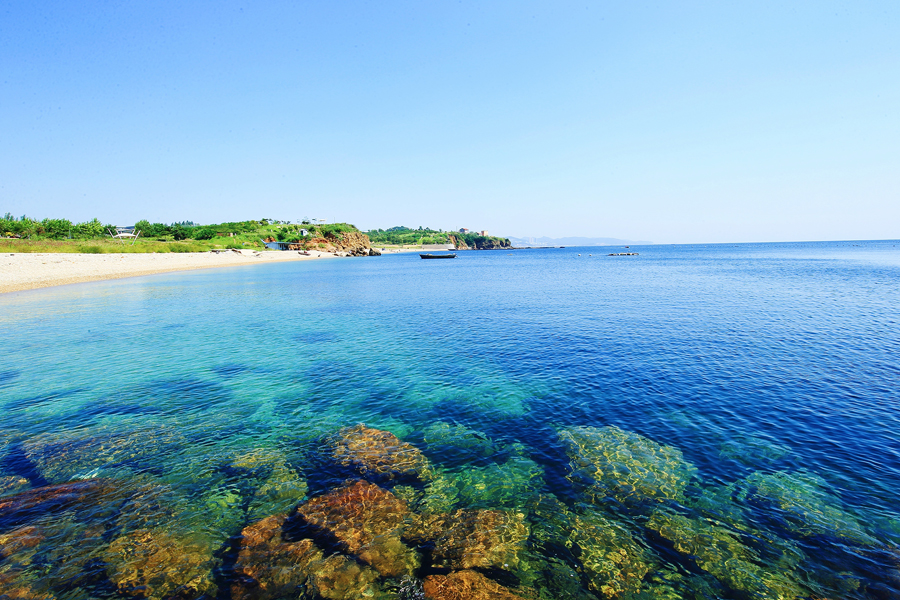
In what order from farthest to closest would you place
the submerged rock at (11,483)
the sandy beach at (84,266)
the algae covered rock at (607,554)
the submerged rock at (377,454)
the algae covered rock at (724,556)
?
the sandy beach at (84,266), the submerged rock at (377,454), the submerged rock at (11,483), the algae covered rock at (607,554), the algae covered rock at (724,556)

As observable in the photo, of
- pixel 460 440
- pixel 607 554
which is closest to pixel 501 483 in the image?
pixel 460 440

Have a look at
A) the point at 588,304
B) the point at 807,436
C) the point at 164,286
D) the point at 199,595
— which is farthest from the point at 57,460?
the point at 164,286

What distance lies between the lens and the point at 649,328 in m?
32.4

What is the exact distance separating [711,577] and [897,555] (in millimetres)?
4603

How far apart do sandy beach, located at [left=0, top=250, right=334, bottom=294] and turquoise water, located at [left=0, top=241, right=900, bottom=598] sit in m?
43.1

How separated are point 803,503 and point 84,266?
111578mm

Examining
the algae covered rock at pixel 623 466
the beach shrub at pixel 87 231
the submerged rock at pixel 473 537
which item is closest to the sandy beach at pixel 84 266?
the beach shrub at pixel 87 231

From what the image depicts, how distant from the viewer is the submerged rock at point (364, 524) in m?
8.89

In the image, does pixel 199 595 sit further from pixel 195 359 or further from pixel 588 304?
pixel 588 304

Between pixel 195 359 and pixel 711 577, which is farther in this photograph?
pixel 195 359

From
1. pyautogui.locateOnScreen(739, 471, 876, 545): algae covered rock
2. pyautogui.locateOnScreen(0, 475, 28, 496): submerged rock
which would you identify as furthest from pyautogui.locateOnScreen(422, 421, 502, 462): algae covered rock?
pyautogui.locateOnScreen(0, 475, 28, 496): submerged rock

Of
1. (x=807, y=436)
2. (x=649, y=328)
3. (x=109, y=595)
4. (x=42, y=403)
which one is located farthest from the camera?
(x=649, y=328)

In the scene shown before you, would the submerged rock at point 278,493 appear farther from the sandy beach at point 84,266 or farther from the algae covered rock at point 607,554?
the sandy beach at point 84,266

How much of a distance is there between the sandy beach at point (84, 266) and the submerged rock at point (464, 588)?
249ft
